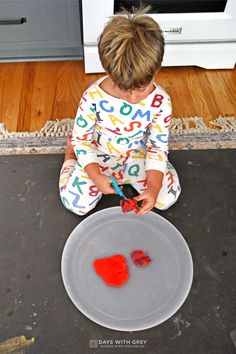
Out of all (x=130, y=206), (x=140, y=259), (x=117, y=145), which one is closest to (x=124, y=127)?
(x=117, y=145)

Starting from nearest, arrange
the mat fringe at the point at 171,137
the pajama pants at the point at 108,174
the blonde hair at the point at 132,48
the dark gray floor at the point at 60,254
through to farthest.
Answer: the blonde hair at the point at 132,48
the dark gray floor at the point at 60,254
the pajama pants at the point at 108,174
the mat fringe at the point at 171,137

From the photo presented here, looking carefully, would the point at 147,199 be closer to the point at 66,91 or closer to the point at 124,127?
the point at 124,127

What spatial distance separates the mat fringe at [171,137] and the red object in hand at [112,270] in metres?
0.36

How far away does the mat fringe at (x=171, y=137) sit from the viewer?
104cm

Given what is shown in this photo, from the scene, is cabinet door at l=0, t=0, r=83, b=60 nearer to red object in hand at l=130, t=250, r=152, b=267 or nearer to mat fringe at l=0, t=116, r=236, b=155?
mat fringe at l=0, t=116, r=236, b=155

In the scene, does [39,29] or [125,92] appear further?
[39,29]

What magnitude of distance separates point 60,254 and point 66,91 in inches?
22.1

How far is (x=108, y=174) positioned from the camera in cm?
90

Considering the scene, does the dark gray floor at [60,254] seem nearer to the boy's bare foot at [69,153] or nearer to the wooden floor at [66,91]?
the boy's bare foot at [69,153]

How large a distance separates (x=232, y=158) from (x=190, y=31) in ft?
1.36

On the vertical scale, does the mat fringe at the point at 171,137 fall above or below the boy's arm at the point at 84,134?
below

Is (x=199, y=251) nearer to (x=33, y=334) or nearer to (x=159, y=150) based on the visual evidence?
(x=159, y=150)

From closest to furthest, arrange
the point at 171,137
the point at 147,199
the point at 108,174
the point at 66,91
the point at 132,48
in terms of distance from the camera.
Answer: the point at 132,48 → the point at 147,199 → the point at 108,174 → the point at 171,137 → the point at 66,91

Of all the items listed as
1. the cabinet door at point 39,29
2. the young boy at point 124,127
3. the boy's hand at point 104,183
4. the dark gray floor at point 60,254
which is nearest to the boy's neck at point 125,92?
the young boy at point 124,127
